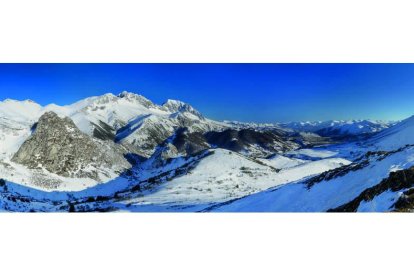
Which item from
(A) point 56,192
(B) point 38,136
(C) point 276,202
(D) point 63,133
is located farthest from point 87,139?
(C) point 276,202

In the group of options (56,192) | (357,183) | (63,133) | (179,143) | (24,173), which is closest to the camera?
(357,183)

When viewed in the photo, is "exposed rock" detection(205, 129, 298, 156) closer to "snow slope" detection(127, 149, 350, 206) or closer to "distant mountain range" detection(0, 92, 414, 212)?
"distant mountain range" detection(0, 92, 414, 212)

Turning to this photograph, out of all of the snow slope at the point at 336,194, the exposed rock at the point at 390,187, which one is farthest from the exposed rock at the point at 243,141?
the exposed rock at the point at 390,187

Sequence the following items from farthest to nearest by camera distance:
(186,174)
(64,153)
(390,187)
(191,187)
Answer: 1. (64,153)
2. (186,174)
3. (191,187)
4. (390,187)

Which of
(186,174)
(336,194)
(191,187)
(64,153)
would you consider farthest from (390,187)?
(64,153)

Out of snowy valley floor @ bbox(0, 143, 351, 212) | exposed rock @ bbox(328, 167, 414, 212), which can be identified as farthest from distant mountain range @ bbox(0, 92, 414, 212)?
snowy valley floor @ bbox(0, 143, 351, 212)

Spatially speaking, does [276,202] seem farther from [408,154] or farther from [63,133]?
[63,133]

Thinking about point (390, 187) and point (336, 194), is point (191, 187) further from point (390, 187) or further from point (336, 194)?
point (390, 187)

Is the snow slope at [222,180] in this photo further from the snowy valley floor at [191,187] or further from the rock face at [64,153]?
the rock face at [64,153]
